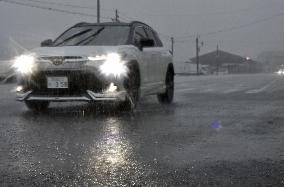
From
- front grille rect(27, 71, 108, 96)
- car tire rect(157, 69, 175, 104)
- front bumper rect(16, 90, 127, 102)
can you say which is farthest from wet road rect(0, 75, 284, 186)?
car tire rect(157, 69, 175, 104)

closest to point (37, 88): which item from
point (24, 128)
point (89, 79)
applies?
point (89, 79)

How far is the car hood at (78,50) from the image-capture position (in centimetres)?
715

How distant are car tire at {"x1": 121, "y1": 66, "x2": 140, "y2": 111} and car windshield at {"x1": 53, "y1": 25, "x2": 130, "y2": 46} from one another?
631 mm

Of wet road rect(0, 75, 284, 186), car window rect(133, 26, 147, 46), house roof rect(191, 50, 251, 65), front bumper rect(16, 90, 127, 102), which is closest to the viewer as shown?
wet road rect(0, 75, 284, 186)

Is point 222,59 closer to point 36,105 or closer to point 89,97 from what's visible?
point 36,105

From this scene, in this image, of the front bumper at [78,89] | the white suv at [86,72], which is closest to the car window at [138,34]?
the white suv at [86,72]

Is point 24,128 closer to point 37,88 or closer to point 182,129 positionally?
point 37,88

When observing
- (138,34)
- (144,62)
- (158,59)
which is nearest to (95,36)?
(138,34)

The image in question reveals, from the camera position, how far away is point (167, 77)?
395 inches

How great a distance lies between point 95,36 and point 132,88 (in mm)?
1323

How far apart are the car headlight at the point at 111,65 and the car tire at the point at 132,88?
251mm

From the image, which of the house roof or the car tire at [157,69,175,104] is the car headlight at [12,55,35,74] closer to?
the car tire at [157,69,175,104]

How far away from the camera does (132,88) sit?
767 cm

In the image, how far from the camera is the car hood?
23.5ft
